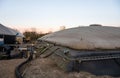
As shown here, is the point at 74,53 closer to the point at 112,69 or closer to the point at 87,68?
the point at 87,68

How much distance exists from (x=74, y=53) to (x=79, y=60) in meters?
0.20

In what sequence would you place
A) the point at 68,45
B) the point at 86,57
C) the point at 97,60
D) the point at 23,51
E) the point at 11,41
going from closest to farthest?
the point at 68,45 → the point at 86,57 → the point at 97,60 → the point at 23,51 → the point at 11,41

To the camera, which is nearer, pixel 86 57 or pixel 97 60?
pixel 86 57

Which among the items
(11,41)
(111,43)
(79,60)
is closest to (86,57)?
(79,60)

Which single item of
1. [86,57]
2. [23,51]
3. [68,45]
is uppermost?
[68,45]

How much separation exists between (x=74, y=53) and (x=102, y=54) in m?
0.62

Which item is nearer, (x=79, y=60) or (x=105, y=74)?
(x=79, y=60)

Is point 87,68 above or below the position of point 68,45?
below

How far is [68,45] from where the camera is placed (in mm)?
2781

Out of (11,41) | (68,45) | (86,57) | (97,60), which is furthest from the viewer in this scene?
(11,41)

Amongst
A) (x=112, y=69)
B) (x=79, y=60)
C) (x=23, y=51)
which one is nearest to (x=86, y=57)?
(x=79, y=60)

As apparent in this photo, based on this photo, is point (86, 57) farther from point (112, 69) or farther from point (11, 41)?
point (11, 41)

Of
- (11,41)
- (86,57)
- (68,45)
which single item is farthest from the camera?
(11,41)

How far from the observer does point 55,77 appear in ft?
11.9
